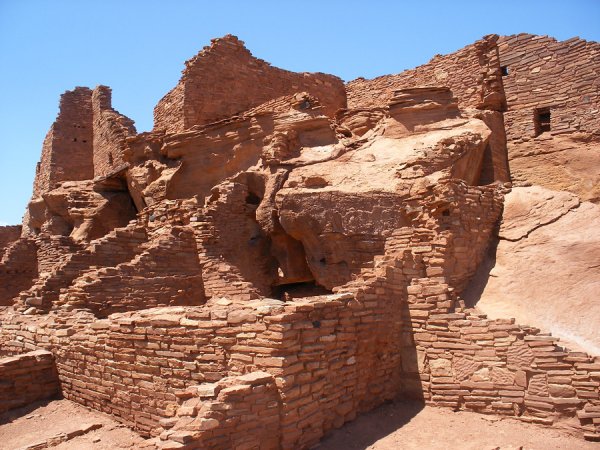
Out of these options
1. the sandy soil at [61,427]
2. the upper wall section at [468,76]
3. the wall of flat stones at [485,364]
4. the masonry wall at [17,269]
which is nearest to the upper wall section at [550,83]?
the upper wall section at [468,76]

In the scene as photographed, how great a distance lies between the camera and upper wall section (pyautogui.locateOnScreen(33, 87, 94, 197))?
71.0ft

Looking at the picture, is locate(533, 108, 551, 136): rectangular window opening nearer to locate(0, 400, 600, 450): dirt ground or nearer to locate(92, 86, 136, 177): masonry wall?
locate(0, 400, 600, 450): dirt ground

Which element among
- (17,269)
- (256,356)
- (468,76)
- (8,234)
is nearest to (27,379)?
(256,356)

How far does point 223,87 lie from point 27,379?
10390 millimetres

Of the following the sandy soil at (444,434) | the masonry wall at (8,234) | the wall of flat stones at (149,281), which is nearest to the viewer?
the sandy soil at (444,434)

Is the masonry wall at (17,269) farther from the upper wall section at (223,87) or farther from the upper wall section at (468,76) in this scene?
the upper wall section at (468,76)

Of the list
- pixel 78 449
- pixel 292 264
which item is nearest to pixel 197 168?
pixel 292 264

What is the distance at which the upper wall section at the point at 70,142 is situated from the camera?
852 inches

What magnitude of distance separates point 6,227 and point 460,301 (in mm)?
19237

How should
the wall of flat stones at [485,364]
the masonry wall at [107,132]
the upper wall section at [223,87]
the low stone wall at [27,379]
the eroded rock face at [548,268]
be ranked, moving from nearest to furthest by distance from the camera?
1. the wall of flat stones at [485,364]
2. the eroded rock face at [548,268]
3. the low stone wall at [27,379]
4. the upper wall section at [223,87]
5. the masonry wall at [107,132]

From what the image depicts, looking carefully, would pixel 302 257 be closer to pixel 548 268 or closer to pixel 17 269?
pixel 548 268

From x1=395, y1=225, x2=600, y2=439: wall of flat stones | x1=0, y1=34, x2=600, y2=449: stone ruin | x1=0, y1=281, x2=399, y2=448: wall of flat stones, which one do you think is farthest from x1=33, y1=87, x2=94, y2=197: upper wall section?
x1=395, y1=225, x2=600, y2=439: wall of flat stones

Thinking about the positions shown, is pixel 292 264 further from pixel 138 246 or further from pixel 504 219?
pixel 504 219

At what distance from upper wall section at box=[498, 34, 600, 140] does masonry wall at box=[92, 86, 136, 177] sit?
11.6 m
